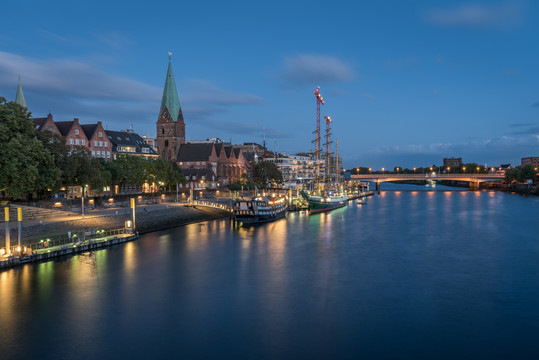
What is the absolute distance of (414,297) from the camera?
2859 centimetres

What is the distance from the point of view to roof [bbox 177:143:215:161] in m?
130

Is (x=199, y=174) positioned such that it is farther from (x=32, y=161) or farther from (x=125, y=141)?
(x=32, y=161)

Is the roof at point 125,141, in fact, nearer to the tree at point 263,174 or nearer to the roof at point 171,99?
the roof at point 171,99

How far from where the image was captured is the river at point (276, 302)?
68.9 feet

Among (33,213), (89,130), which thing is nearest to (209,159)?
(89,130)

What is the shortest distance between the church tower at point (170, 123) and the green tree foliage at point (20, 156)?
80.8m

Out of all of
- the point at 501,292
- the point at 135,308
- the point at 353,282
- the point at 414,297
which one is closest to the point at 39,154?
the point at 135,308

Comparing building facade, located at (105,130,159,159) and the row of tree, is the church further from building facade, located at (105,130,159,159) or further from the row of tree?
the row of tree

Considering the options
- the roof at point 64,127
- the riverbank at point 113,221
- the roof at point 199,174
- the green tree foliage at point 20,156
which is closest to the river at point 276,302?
the riverbank at point 113,221

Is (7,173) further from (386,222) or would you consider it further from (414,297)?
(386,222)

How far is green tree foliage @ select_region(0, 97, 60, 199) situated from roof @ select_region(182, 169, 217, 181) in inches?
2629

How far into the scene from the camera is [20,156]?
43.8 meters

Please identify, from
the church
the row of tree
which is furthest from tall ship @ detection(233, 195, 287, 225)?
the church

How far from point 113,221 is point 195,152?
80641 millimetres
